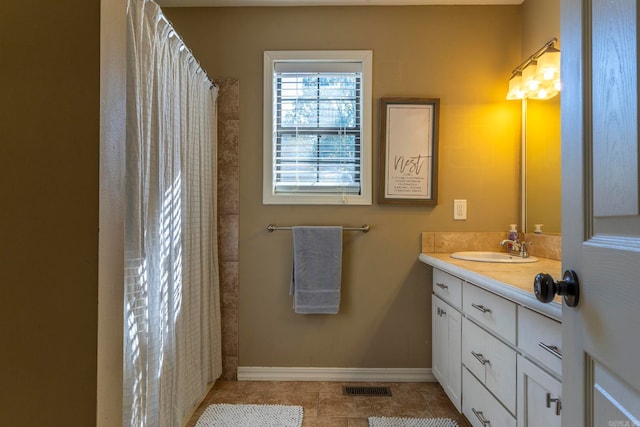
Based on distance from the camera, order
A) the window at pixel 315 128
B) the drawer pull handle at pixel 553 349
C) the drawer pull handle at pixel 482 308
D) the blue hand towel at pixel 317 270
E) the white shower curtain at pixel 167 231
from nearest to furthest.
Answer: the drawer pull handle at pixel 553 349
the white shower curtain at pixel 167 231
the drawer pull handle at pixel 482 308
the blue hand towel at pixel 317 270
the window at pixel 315 128

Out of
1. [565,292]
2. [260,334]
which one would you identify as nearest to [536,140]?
[565,292]

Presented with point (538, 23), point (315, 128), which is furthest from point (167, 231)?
point (538, 23)

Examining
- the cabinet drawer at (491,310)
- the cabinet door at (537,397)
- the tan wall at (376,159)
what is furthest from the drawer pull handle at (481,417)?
the tan wall at (376,159)

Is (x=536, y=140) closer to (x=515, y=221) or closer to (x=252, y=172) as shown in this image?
(x=515, y=221)

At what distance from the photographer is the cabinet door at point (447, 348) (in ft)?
5.39

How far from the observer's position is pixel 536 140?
196cm

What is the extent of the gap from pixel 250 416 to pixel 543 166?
7.08 feet

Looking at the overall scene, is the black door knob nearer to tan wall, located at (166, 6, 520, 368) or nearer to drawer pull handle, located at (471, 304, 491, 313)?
drawer pull handle, located at (471, 304, 491, 313)

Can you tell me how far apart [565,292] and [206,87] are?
1979 mm

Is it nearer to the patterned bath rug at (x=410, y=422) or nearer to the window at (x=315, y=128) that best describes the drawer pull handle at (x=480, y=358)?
the patterned bath rug at (x=410, y=422)

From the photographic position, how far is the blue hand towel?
80.2 inches

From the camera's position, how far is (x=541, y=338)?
1.01m

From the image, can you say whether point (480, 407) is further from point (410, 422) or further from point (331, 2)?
point (331, 2)

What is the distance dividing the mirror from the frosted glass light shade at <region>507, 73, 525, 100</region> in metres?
0.10
